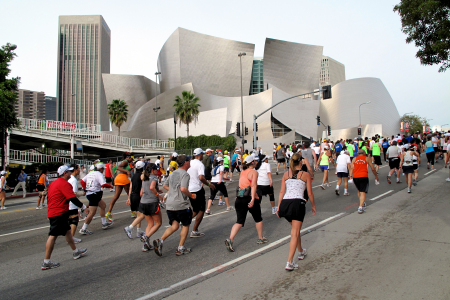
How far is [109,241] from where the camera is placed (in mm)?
7164

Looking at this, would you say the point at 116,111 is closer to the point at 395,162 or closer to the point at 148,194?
the point at 395,162

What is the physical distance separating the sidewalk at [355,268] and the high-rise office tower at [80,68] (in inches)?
6773

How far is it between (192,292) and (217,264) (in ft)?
3.47

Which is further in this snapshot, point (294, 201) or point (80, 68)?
point (80, 68)

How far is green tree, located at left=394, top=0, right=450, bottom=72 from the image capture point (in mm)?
13758

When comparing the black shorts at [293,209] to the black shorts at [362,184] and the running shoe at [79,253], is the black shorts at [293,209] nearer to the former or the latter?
the running shoe at [79,253]

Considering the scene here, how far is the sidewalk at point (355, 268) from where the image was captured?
4012 mm

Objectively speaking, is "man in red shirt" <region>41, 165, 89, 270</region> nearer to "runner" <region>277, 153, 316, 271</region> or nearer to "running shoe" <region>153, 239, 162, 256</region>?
"running shoe" <region>153, 239, 162, 256</region>

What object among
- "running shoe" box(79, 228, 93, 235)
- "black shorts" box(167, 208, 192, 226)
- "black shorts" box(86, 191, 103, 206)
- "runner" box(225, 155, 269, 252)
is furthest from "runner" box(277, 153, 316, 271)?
"running shoe" box(79, 228, 93, 235)

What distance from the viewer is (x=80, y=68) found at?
168m

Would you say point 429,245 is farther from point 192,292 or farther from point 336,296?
point 192,292

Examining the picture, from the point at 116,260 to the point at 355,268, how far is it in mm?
3874

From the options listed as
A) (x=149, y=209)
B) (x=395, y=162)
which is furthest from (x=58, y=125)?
(x=149, y=209)

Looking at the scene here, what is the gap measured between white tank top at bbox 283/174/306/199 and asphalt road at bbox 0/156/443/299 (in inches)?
53.5
